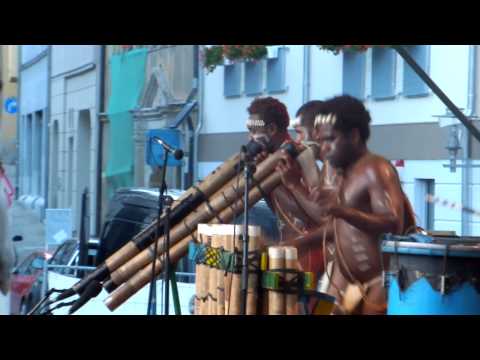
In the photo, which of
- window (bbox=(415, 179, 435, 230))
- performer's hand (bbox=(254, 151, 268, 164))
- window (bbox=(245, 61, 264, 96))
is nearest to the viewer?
window (bbox=(415, 179, 435, 230))

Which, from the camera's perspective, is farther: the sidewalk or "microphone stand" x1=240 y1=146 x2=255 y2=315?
the sidewalk

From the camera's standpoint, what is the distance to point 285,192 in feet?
31.9

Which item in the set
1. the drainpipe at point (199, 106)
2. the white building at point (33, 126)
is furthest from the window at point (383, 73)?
the white building at point (33, 126)

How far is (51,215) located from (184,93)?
0.87 metres

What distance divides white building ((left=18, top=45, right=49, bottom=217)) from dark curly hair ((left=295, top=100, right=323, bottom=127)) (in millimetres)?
1234

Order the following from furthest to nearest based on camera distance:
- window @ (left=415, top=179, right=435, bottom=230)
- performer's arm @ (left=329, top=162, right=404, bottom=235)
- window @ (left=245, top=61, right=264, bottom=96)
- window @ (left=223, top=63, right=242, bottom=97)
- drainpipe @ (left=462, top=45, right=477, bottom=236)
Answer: window @ (left=223, top=63, right=242, bottom=97), window @ (left=245, top=61, right=264, bottom=96), performer's arm @ (left=329, top=162, right=404, bottom=235), window @ (left=415, top=179, right=435, bottom=230), drainpipe @ (left=462, top=45, right=477, bottom=236)

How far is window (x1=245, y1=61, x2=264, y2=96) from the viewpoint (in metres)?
9.80

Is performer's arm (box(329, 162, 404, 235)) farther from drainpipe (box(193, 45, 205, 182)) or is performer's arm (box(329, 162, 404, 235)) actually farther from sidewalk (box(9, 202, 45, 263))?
sidewalk (box(9, 202, 45, 263))

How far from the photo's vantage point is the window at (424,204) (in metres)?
9.47

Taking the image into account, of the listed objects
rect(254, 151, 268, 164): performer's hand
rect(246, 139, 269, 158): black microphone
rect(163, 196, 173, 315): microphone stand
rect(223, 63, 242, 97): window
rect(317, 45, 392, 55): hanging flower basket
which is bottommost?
rect(163, 196, 173, 315): microphone stand

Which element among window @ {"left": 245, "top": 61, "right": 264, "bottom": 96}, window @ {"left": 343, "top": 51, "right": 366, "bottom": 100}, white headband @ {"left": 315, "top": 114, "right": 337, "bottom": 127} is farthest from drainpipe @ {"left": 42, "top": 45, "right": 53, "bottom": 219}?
window @ {"left": 343, "top": 51, "right": 366, "bottom": 100}

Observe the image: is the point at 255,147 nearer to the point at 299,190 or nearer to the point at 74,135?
the point at 299,190

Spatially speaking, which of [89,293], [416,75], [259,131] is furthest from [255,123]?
[89,293]

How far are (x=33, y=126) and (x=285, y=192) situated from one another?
50.5 inches
